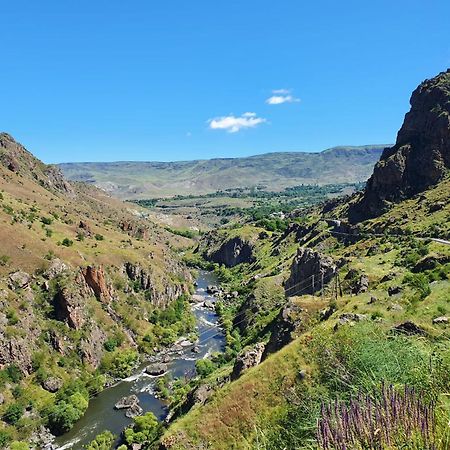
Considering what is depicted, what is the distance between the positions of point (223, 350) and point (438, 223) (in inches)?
2377

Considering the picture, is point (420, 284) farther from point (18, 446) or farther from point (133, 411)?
point (18, 446)

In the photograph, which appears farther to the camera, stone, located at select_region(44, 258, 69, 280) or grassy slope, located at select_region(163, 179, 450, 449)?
stone, located at select_region(44, 258, 69, 280)

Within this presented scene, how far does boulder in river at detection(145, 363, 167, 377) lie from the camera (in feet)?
327

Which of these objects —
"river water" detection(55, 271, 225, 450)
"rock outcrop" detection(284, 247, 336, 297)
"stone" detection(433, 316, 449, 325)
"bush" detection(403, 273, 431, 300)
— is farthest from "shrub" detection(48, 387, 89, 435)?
"stone" detection(433, 316, 449, 325)

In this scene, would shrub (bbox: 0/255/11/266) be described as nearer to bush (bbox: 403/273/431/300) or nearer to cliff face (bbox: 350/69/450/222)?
bush (bbox: 403/273/431/300)

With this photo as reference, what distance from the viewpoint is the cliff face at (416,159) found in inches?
5340

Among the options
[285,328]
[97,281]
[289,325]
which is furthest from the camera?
[97,281]

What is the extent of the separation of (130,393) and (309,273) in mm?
45964

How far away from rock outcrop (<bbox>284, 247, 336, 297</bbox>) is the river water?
2544 cm

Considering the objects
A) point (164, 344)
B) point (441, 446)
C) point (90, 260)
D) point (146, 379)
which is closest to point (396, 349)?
point (441, 446)

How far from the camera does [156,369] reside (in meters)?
101

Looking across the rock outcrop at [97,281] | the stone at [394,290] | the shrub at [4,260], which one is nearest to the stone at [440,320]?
the stone at [394,290]

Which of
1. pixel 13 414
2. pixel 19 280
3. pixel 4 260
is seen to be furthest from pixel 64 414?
pixel 4 260

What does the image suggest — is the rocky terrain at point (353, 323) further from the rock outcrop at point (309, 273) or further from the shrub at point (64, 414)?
the shrub at point (64, 414)
